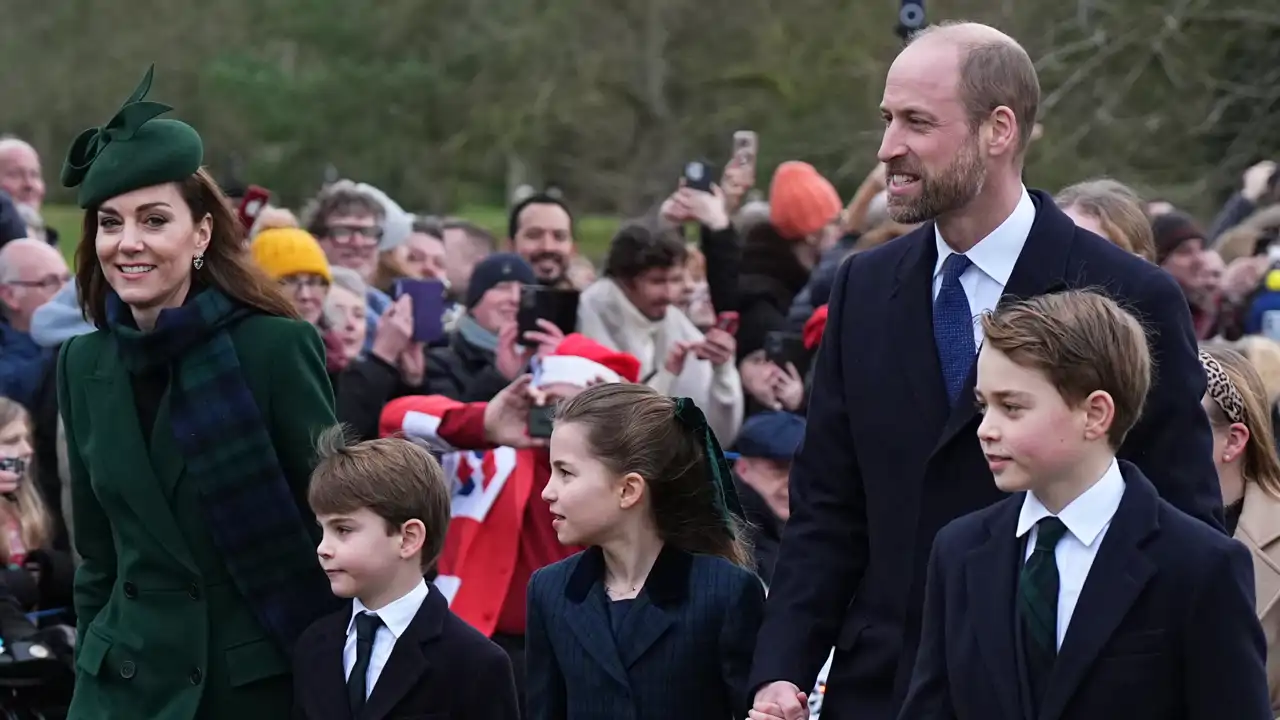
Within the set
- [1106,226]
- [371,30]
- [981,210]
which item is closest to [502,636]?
[1106,226]

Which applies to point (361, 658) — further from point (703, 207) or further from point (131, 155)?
point (703, 207)

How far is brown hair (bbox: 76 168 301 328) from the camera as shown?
459cm

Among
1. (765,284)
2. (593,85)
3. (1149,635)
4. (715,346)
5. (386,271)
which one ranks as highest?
(1149,635)

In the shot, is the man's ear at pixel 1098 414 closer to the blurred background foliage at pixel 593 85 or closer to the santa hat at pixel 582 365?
the santa hat at pixel 582 365

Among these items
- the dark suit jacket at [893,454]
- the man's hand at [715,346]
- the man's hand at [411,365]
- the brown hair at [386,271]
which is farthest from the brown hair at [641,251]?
the dark suit jacket at [893,454]

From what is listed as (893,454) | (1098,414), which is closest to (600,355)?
(893,454)

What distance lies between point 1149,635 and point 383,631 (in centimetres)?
191

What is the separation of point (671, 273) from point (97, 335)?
11.0 feet

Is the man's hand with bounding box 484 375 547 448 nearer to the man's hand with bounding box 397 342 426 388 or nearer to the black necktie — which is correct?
the man's hand with bounding box 397 342 426 388

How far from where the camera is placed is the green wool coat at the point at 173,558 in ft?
14.6

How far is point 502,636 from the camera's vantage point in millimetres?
6223

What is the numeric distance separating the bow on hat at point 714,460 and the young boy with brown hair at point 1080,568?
1137 millimetres

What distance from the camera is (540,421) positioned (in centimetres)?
603

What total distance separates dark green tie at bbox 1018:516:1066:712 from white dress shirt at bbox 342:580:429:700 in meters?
1.66
